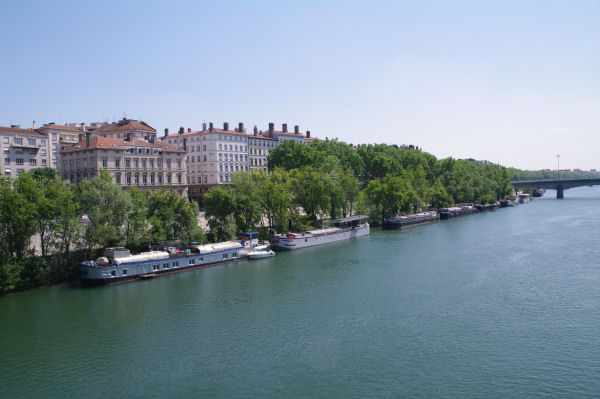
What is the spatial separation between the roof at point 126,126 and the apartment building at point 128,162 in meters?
5.58

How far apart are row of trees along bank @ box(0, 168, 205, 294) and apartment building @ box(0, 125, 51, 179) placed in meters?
42.2

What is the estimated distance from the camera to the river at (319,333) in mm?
23375

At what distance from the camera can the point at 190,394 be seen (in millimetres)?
22641

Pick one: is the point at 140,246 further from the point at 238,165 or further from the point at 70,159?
the point at 238,165

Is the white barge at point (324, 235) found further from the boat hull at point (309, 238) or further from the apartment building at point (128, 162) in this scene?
the apartment building at point (128, 162)

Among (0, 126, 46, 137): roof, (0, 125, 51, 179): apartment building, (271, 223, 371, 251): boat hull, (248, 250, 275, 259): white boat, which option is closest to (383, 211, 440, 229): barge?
(271, 223, 371, 251): boat hull

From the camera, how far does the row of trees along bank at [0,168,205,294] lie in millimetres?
40281

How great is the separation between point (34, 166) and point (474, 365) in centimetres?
8746

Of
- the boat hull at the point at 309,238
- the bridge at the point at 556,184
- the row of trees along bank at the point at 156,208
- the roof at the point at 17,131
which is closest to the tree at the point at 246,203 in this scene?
the row of trees along bank at the point at 156,208

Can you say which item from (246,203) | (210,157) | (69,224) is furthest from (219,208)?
(210,157)

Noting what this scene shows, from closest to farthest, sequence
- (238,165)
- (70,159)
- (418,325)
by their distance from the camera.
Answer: (418,325) < (70,159) < (238,165)

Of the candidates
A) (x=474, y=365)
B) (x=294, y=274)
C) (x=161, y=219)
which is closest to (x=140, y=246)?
(x=161, y=219)

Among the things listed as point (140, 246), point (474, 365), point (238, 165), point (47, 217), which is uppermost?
point (238, 165)

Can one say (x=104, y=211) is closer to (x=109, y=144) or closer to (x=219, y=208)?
(x=219, y=208)
